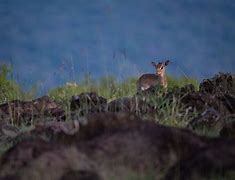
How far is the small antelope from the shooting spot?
684 inches

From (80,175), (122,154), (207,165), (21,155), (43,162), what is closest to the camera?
(80,175)

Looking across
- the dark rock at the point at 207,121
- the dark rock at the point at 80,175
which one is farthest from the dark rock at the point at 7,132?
the dark rock at the point at 80,175

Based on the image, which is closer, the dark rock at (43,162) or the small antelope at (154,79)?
the dark rock at (43,162)

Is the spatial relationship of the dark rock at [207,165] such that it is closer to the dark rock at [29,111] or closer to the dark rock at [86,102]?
the dark rock at [29,111]

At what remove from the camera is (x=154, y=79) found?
59.2 feet

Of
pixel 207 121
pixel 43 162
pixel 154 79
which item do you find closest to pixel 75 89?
pixel 154 79

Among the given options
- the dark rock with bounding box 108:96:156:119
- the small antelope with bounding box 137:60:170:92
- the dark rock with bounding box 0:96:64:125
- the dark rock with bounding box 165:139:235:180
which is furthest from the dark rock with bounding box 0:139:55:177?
the small antelope with bounding box 137:60:170:92

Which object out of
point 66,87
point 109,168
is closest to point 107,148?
point 109,168

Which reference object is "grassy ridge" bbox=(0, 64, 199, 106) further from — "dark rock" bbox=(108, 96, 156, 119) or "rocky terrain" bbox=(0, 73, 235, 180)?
"rocky terrain" bbox=(0, 73, 235, 180)

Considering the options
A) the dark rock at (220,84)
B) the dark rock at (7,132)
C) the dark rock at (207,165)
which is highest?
the dark rock at (220,84)

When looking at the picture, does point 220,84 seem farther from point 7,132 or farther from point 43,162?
point 43,162

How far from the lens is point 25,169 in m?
5.38

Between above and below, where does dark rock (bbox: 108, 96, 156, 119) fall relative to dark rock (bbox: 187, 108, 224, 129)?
above

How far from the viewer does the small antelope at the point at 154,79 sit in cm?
Result: 1738
